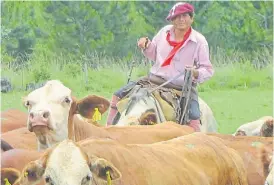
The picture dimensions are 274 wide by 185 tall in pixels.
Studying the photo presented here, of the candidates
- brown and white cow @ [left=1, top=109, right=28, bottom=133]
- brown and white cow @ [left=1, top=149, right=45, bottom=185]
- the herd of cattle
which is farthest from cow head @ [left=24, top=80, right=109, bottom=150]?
brown and white cow @ [left=1, top=109, right=28, bottom=133]

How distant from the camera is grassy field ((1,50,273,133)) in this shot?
2273 centimetres

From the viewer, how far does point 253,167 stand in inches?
320

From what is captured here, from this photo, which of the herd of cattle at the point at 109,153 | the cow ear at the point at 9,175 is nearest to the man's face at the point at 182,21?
the herd of cattle at the point at 109,153

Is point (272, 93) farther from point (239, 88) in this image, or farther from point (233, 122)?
point (233, 122)

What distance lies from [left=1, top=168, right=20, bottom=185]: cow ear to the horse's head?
3.50 m

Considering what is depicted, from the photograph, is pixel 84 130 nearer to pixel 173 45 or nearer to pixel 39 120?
pixel 39 120

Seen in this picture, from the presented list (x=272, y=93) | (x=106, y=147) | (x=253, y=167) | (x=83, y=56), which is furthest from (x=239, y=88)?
(x=106, y=147)

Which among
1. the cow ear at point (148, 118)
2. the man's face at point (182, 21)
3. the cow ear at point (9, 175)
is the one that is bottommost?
Answer: the cow ear at point (148, 118)

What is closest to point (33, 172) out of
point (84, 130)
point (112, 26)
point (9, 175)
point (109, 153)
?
point (109, 153)

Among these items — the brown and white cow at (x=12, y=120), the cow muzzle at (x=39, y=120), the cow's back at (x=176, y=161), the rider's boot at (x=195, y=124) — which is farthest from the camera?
the brown and white cow at (x=12, y=120)

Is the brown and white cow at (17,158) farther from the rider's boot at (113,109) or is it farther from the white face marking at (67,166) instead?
the rider's boot at (113,109)

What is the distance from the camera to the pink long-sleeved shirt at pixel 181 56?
9734mm

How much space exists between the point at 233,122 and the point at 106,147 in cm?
1330

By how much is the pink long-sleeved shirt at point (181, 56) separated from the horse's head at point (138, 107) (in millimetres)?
336
